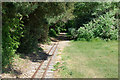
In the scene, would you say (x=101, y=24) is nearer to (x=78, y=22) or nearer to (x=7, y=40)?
(x=78, y=22)

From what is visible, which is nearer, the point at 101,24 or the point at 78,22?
the point at 101,24

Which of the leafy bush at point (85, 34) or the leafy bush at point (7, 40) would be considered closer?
the leafy bush at point (7, 40)

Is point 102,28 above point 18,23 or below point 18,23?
above

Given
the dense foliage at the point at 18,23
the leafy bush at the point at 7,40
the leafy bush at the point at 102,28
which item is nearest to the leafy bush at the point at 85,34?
the leafy bush at the point at 102,28

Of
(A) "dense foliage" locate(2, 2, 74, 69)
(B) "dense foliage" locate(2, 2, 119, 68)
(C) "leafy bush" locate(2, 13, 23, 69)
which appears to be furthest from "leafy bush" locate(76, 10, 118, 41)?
(C) "leafy bush" locate(2, 13, 23, 69)

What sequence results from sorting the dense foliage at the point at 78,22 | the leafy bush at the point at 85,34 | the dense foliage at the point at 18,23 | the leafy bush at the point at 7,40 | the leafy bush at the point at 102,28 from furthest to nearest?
the leafy bush at the point at 85,34 → the leafy bush at the point at 102,28 → the dense foliage at the point at 78,22 → the leafy bush at the point at 7,40 → the dense foliage at the point at 18,23

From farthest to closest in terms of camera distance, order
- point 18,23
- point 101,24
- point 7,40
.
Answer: point 101,24 → point 18,23 → point 7,40

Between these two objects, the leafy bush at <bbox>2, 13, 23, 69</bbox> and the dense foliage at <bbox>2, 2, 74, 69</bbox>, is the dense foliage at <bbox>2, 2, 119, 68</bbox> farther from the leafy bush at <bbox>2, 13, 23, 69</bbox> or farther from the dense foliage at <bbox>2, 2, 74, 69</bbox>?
the leafy bush at <bbox>2, 13, 23, 69</bbox>

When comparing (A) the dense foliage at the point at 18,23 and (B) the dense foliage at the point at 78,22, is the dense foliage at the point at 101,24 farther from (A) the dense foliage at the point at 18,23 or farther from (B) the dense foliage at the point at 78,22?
(A) the dense foliage at the point at 18,23

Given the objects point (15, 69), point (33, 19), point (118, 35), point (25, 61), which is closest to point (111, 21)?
point (118, 35)

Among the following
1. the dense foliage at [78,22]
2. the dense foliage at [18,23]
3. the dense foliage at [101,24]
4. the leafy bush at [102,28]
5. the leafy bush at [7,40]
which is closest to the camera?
the dense foliage at [18,23]

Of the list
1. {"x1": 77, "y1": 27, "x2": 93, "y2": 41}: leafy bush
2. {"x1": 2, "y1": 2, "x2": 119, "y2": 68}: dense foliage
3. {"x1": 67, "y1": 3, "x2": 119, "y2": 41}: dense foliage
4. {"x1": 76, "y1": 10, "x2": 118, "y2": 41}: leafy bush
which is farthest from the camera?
{"x1": 77, "y1": 27, "x2": 93, "y2": 41}: leafy bush

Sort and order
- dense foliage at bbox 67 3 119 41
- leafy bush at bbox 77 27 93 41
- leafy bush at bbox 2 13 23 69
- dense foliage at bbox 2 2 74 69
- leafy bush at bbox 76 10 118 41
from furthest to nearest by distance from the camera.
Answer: leafy bush at bbox 77 27 93 41 → dense foliage at bbox 67 3 119 41 → leafy bush at bbox 76 10 118 41 → leafy bush at bbox 2 13 23 69 → dense foliage at bbox 2 2 74 69

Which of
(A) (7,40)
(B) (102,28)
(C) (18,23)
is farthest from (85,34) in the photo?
(A) (7,40)
